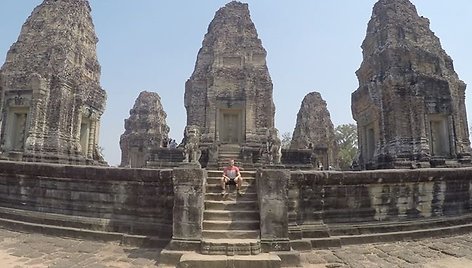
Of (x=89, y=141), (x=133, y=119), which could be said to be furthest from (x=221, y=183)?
(x=133, y=119)

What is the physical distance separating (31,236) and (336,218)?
6.36 meters

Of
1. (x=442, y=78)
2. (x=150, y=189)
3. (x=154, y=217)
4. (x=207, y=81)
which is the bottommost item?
(x=154, y=217)

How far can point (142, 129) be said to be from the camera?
30688 mm

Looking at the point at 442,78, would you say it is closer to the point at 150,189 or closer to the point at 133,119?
the point at 150,189

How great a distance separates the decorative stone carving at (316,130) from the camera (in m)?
28.2

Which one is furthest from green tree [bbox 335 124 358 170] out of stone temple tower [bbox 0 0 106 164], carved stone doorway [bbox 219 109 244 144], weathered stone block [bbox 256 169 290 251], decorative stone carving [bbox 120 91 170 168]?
weathered stone block [bbox 256 169 290 251]

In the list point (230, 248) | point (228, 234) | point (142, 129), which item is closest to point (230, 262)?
point (230, 248)

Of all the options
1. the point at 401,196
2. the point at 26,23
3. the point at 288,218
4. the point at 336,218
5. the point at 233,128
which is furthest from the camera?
the point at 233,128

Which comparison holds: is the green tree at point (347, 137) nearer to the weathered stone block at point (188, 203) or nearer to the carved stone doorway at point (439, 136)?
the carved stone doorway at point (439, 136)

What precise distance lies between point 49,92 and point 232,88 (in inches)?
350

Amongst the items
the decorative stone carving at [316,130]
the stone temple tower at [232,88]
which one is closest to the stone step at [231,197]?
the stone temple tower at [232,88]

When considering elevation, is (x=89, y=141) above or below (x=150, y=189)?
above

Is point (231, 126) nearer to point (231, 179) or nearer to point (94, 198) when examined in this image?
point (231, 179)

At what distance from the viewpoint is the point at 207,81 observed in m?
18.9
